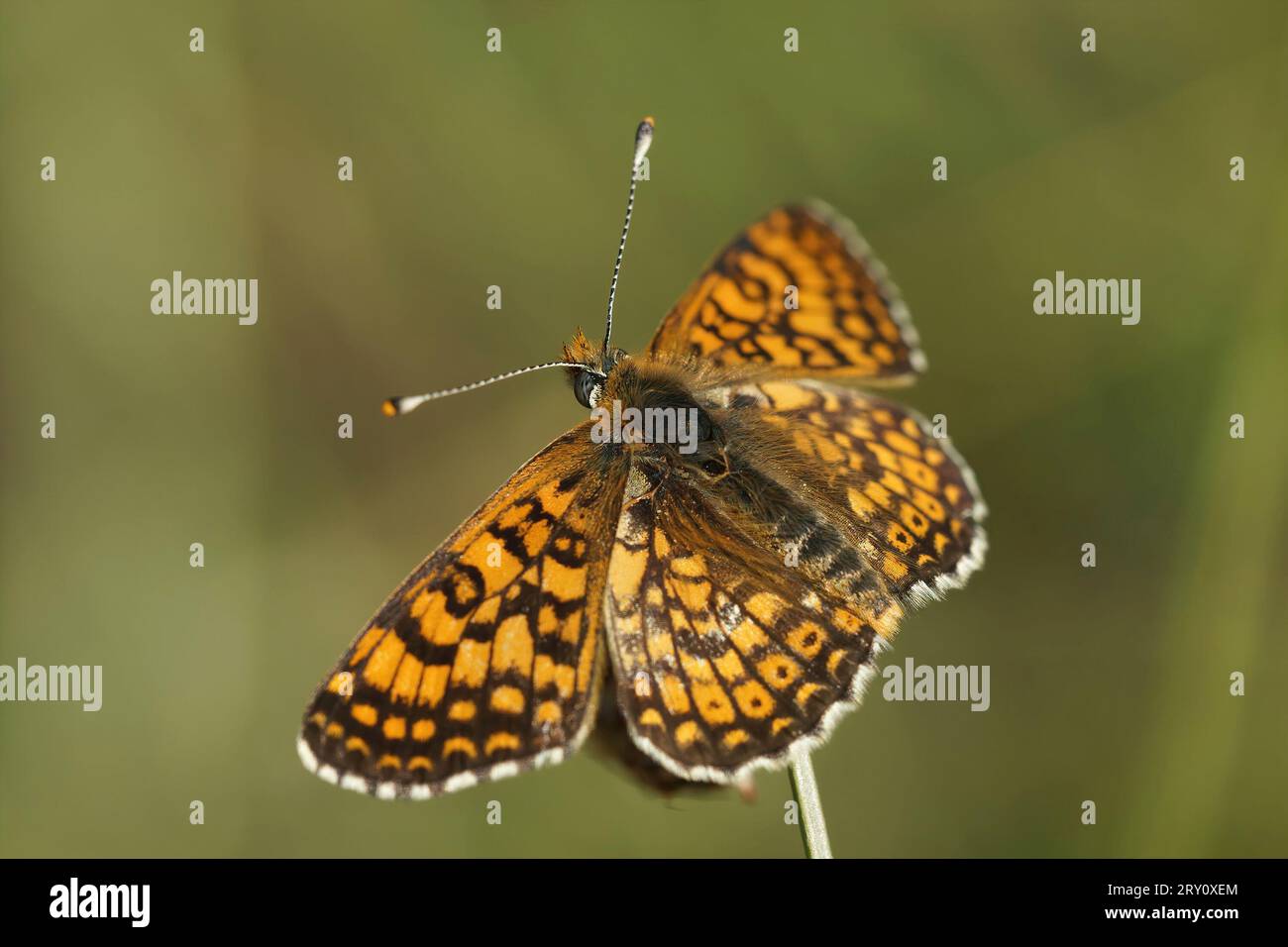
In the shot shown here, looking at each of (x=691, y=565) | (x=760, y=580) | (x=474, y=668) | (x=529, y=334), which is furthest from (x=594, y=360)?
(x=529, y=334)

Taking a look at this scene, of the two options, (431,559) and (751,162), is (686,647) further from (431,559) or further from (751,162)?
(751,162)

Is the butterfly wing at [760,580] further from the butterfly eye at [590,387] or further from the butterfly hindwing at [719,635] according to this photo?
the butterfly eye at [590,387]

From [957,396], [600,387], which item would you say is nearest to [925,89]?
[957,396]

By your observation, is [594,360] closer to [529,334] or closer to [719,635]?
[719,635]

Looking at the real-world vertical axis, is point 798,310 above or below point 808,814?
above

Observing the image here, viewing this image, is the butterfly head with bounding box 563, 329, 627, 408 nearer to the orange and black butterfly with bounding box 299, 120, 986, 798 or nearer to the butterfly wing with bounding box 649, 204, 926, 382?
the orange and black butterfly with bounding box 299, 120, 986, 798
